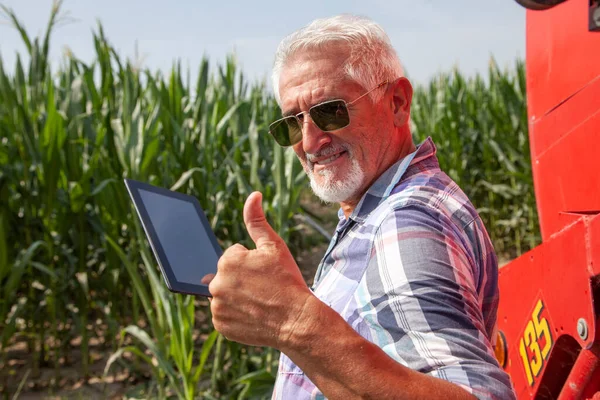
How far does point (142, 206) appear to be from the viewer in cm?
133

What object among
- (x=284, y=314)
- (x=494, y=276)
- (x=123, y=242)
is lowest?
(x=123, y=242)

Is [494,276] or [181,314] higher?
[494,276]

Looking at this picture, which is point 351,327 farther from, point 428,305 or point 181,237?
point 181,237

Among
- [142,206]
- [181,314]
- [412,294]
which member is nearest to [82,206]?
[181,314]

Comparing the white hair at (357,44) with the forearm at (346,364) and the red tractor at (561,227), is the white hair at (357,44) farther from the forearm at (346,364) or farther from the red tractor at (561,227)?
the forearm at (346,364)

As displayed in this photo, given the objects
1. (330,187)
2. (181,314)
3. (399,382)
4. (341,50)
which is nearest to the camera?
(399,382)

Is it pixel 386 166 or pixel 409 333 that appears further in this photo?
pixel 386 166

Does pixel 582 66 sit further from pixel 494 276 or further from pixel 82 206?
pixel 82 206

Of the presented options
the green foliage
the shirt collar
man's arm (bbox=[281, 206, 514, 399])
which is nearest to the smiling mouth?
the shirt collar

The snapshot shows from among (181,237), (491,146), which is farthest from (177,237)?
(491,146)

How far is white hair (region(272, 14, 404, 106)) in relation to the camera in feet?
4.19

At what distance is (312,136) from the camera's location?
4.53 feet

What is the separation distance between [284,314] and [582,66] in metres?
1.02

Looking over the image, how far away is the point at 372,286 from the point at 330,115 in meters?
0.44
